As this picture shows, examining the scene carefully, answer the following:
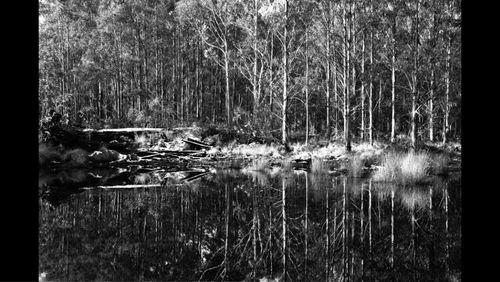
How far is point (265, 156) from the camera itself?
62.8ft

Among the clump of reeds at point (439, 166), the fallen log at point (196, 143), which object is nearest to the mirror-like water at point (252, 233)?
the clump of reeds at point (439, 166)

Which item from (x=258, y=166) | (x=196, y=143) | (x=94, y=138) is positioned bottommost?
(x=258, y=166)

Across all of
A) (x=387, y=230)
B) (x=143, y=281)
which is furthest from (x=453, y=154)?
(x=143, y=281)

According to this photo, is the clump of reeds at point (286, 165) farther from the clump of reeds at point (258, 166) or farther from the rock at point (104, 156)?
the rock at point (104, 156)

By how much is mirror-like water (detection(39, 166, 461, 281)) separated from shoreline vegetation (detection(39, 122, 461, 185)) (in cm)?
213

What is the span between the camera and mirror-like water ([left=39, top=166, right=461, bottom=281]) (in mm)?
4125

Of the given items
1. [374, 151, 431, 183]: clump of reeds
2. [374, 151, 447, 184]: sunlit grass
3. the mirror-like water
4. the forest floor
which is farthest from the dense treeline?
the mirror-like water

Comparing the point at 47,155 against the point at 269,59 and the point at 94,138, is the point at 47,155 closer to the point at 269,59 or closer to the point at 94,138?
the point at 94,138

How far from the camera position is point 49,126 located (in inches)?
702

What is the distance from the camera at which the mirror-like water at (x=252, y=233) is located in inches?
162

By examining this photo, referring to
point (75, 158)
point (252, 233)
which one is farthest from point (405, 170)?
point (75, 158)

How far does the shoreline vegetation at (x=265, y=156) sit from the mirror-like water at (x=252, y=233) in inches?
84.0

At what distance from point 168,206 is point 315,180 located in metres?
5.27

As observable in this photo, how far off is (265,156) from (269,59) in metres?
11.9
